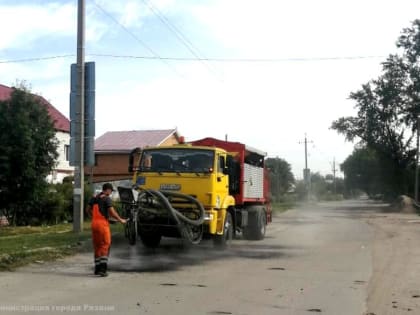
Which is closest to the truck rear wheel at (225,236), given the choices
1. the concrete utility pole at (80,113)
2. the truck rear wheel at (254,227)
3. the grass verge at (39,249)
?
the truck rear wheel at (254,227)

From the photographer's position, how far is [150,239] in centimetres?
1500

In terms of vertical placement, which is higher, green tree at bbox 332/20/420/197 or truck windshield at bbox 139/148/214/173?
green tree at bbox 332/20/420/197

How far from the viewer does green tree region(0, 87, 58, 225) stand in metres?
24.1

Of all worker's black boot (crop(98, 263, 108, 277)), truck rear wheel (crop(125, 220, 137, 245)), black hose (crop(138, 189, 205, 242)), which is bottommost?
Result: worker's black boot (crop(98, 263, 108, 277))

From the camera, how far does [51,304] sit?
26.7ft

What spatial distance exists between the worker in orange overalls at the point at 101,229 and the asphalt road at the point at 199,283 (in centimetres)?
27

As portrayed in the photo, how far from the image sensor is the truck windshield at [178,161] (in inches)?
559

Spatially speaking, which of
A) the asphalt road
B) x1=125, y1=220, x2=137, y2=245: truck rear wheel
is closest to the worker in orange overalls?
the asphalt road

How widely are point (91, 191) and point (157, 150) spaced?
14381 millimetres

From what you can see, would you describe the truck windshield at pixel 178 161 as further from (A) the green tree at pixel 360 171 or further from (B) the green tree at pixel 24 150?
(A) the green tree at pixel 360 171

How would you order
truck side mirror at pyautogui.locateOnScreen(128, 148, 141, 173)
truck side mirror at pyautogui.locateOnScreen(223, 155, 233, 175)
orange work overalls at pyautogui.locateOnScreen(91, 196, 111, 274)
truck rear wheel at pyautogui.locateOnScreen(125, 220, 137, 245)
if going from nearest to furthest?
1. orange work overalls at pyautogui.locateOnScreen(91, 196, 111, 274)
2. truck rear wheel at pyautogui.locateOnScreen(125, 220, 137, 245)
3. truck side mirror at pyautogui.locateOnScreen(128, 148, 141, 173)
4. truck side mirror at pyautogui.locateOnScreen(223, 155, 233, 175)

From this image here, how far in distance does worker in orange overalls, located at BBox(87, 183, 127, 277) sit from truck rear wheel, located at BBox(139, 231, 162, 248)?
143 inches

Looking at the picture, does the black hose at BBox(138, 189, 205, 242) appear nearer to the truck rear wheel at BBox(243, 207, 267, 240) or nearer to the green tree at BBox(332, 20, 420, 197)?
the truck rear wheel at BBox(243, 207, 267, 240)

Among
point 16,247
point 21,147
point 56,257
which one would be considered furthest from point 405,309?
point 21,147
